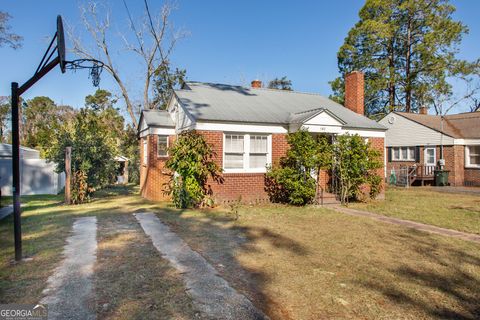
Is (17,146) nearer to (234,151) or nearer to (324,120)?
(234,151)

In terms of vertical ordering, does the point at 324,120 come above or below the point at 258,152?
above

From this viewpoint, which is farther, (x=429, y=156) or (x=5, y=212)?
(x=429, y=156)

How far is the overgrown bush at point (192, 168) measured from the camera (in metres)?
11.7

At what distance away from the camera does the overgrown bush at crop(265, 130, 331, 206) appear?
12352 mm

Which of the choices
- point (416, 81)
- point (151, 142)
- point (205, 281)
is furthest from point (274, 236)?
point (416, 81)

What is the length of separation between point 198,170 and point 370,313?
8.32m

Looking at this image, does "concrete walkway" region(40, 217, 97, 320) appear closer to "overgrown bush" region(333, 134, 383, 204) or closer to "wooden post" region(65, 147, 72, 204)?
"wooden post" region(65, 147, 72, 204)

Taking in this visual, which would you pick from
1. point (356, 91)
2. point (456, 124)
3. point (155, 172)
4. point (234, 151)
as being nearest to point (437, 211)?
point (234, 151)

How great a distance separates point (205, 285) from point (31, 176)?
18.3 meters

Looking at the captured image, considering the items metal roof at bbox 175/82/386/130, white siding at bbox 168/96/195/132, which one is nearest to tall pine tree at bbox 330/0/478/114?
metal roof at bbox 175/82/386/130

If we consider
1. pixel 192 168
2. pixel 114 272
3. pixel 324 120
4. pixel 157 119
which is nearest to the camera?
pixel 114 272

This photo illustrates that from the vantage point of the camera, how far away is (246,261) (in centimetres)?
599

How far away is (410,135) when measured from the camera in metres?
25.9

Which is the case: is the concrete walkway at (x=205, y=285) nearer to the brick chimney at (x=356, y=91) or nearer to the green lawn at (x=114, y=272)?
the green lawn at (x=114, y=272)
